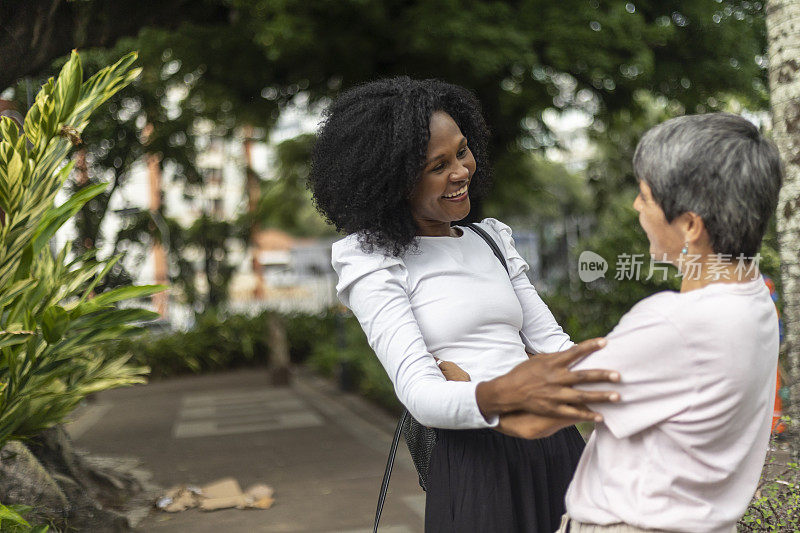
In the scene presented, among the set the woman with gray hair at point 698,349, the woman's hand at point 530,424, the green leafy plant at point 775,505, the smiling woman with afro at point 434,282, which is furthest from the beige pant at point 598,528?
the green leafy plant at point 775,505

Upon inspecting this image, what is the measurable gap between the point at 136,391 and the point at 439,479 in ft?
37.4

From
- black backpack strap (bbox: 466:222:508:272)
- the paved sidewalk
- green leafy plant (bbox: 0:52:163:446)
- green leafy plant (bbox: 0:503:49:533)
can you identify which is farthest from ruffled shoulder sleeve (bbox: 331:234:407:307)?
the paved sidewalk

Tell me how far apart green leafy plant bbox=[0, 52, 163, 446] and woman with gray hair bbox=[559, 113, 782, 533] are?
2351 millimetres

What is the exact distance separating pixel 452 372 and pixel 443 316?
13 centimetres

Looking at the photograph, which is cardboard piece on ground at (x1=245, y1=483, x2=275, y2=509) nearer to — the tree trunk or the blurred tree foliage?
the blurred tree foliage

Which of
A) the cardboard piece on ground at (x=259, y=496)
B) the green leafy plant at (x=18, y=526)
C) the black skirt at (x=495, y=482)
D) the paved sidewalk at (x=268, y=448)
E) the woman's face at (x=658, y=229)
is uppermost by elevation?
the woman's face at (x=658, y=229)

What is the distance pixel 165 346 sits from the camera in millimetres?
13562

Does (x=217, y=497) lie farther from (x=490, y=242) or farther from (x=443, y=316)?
(x=443, y=316)

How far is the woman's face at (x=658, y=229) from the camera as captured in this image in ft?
4.26

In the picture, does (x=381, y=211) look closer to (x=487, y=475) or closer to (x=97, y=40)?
(x=487, y=475)

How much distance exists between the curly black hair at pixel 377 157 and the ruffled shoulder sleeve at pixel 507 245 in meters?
0.29

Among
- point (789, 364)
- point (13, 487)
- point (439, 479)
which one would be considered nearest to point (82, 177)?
point (13, 487)

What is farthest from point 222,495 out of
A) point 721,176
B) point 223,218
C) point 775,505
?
point 223,218

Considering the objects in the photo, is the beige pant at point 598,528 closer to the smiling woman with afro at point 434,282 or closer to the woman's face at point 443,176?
the smiling woman with afro at point 434,282
